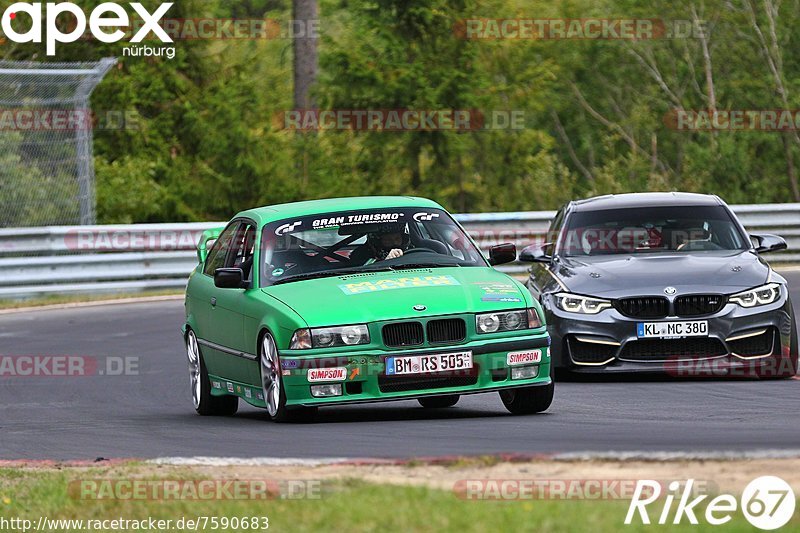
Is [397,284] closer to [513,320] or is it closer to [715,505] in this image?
[513,320]

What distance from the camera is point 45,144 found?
24.8 meters

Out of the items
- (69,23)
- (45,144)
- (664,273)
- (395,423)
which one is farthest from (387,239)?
(69,23)

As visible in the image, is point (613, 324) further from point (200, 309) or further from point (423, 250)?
point (200, 309)

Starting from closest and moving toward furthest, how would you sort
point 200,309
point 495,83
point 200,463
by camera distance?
point 200,463, point 200,309, point 495,83

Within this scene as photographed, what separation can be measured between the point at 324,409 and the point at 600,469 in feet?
15.3

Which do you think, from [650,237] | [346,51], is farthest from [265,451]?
[346,51]

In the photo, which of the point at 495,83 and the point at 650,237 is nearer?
the point at 650,237

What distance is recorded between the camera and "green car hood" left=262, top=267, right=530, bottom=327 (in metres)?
10.4

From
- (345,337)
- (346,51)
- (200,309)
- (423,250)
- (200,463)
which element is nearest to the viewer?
(200,463)

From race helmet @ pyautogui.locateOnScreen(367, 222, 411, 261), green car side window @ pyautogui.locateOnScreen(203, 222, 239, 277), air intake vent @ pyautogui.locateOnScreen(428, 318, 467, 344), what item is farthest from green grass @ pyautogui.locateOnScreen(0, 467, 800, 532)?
green car side window @ pyautogui.locateOnScreen(203, 222, 239, 277)

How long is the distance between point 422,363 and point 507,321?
649 millimetres

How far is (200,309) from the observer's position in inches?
501

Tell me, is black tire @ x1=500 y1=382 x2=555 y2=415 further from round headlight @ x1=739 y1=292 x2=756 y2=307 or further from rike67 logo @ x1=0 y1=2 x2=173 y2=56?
rike67 logo @ x1=0 y1=2 x2=173 y2=56

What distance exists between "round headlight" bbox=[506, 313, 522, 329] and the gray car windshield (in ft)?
11.8
